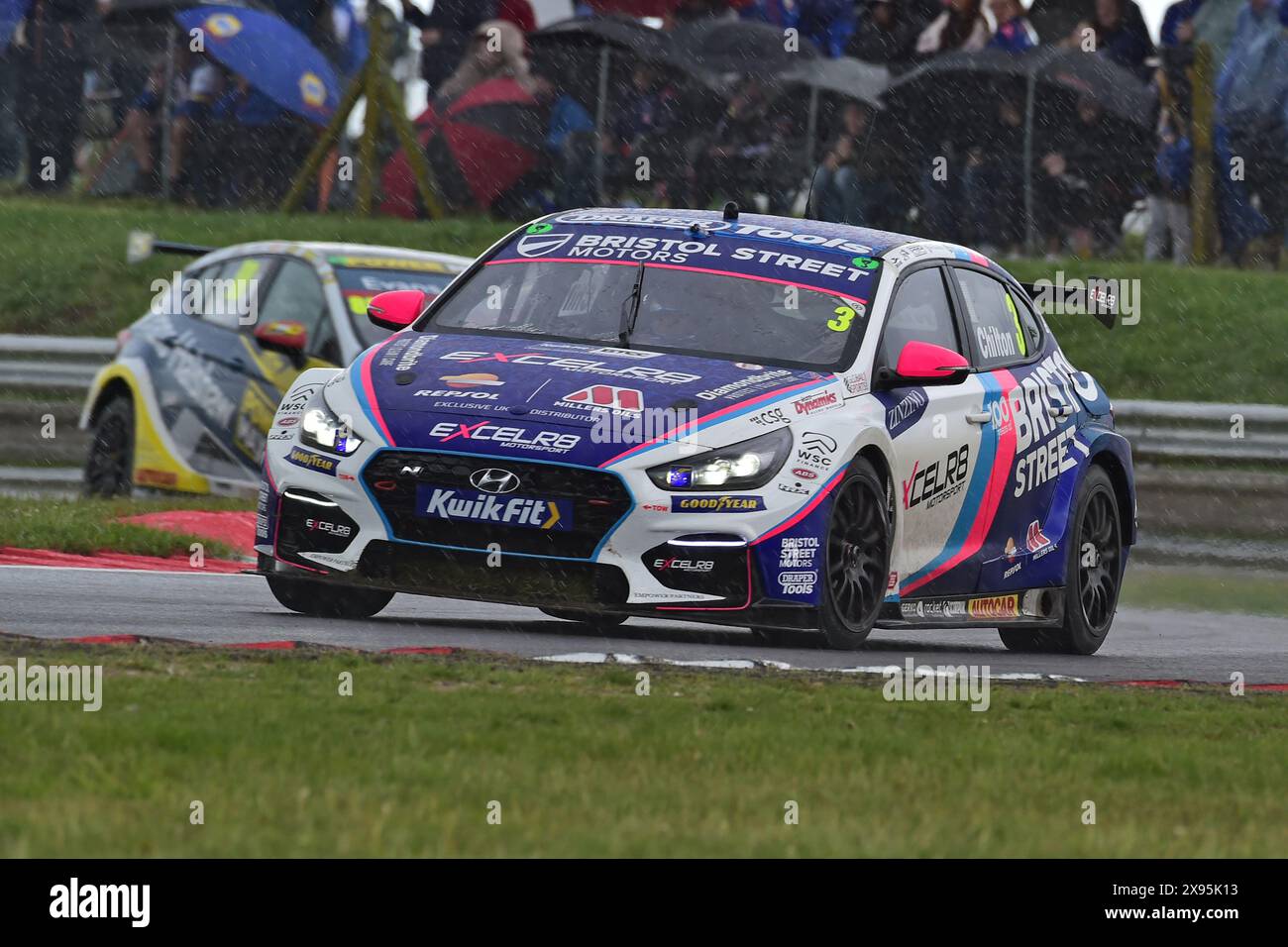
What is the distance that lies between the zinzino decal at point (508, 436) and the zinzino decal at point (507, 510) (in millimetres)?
178

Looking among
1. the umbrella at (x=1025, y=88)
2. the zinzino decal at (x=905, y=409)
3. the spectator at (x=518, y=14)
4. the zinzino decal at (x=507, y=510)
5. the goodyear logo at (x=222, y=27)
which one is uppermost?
the spectator at (x=518, y=14)

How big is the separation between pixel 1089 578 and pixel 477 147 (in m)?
10.3

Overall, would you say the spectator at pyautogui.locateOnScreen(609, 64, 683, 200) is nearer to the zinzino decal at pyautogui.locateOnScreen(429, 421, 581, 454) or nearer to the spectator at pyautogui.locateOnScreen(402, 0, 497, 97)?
the spectator at pyautogui.locateOnScreen(402, 0, 497, 97)

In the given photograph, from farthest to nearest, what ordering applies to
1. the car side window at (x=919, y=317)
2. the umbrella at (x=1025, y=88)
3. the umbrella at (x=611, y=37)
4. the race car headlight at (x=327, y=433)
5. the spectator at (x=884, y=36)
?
the umbrella at (x=611, y=37), the spectator at (x=884, y=36), the umbrella at (x=1025, y=88), the car side window at (x=919, y=317), the race car headlight at (x=327, y=433)

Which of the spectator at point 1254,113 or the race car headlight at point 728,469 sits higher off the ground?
the spectator at point 1254,113

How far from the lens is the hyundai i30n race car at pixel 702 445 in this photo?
8.46m

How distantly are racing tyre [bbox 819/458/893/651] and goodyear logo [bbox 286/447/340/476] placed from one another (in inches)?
68.9

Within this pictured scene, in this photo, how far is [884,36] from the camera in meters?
18.8

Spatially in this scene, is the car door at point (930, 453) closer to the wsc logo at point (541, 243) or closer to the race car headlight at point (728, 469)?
the race car headlight at point (728, 469)

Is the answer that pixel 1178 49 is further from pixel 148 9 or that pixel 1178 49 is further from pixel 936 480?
pixel 936 480

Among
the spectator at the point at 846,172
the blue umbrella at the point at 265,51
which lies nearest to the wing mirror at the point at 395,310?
the spectator at the point at 846,172

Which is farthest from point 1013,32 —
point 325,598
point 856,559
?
point 325,598

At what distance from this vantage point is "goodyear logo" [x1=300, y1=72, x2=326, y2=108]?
20000 millimetres

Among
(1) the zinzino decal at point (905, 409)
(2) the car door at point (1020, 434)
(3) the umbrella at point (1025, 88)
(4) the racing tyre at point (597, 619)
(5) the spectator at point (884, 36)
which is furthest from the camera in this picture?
(5) the spectator at point (884, 36)
